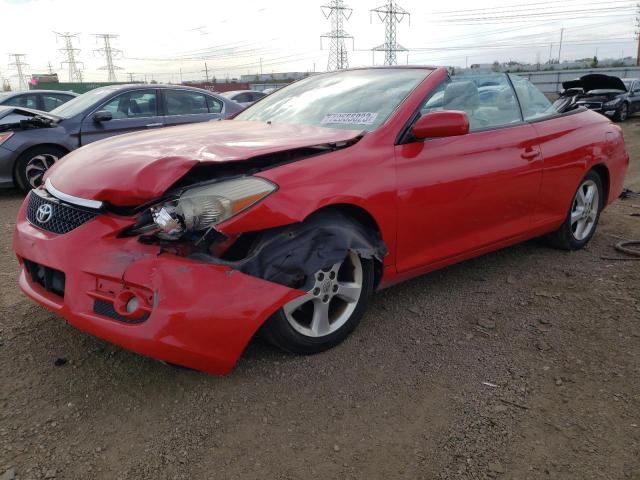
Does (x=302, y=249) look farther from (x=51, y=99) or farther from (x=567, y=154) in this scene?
(x=51, y=99)

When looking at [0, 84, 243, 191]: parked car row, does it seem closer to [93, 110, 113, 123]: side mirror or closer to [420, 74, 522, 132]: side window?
[93, 110, 113, 123]: side mirror

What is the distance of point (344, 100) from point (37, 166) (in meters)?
5.08

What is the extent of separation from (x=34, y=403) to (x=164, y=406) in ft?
1.94

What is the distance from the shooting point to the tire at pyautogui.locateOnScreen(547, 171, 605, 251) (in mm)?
4363

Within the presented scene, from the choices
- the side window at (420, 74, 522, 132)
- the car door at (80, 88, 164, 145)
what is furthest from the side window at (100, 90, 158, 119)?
the side window at (420, 74, 522, 132)

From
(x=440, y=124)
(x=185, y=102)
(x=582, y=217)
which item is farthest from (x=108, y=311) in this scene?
(x=185, y=102)

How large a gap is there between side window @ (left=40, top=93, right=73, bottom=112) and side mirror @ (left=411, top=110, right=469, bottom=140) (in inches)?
363

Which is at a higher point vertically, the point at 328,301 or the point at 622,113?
the point at 328,301

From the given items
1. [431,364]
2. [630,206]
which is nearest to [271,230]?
[431,364]

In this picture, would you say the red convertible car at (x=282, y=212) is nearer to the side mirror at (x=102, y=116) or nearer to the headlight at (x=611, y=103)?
the side mirror at (x=102, y=116)

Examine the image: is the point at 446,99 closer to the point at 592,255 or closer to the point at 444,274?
the point at 444,274

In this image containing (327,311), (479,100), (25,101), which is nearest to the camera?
(327,311)

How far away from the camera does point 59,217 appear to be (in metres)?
2.54

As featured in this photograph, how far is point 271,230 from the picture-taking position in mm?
2443
